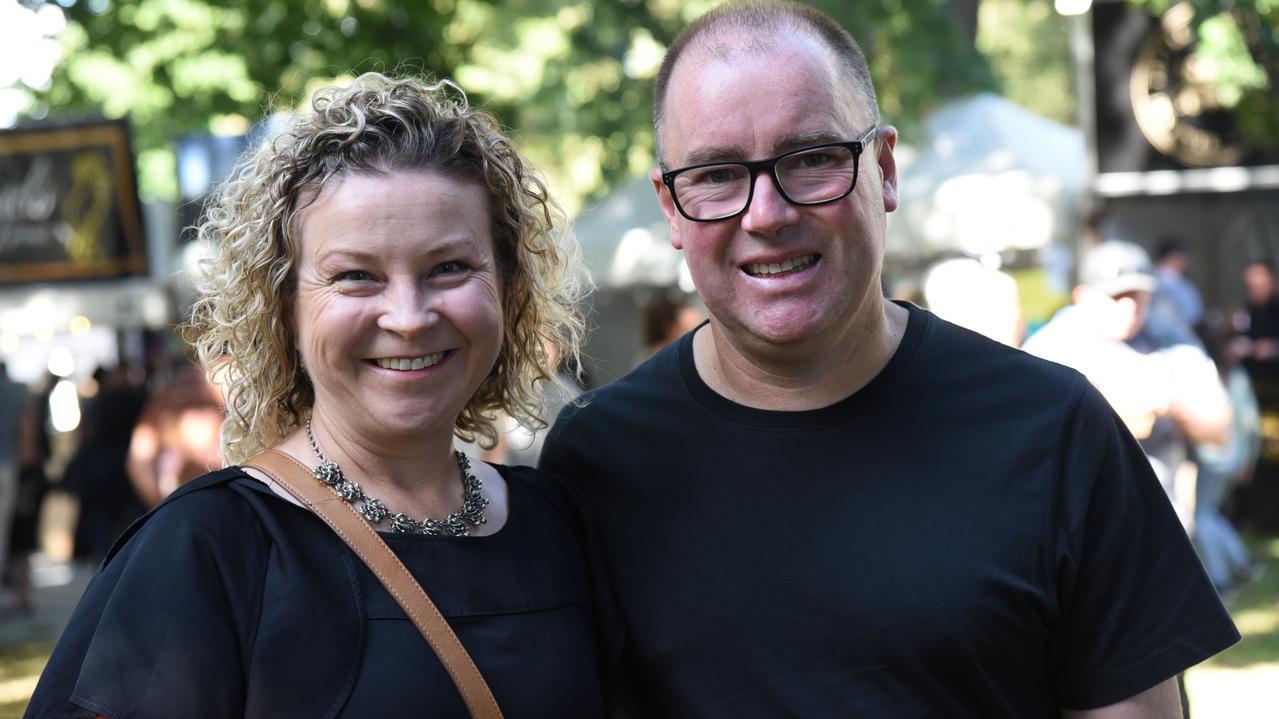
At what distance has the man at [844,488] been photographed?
238 centimetres

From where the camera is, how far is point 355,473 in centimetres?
248

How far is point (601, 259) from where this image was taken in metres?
11.7

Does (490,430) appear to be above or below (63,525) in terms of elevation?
above

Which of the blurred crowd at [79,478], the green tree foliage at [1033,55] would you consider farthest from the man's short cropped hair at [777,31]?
the green tree foliage at [1033,55]

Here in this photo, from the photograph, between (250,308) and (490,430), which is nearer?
(250,308)

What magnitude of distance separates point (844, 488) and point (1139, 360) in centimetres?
467

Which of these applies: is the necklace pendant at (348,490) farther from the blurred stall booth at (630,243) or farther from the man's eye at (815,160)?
the blurred stall booth at (630,243)

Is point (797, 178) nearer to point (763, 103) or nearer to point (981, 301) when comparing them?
point (763, 103)

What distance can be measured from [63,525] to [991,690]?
52.8 feet

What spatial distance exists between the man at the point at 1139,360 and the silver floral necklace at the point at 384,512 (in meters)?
4.57

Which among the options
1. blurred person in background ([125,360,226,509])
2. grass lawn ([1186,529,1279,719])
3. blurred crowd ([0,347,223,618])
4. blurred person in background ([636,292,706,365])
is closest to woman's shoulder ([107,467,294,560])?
blurred person in background ([125,360,226,509])

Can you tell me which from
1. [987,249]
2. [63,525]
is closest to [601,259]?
[987,249]

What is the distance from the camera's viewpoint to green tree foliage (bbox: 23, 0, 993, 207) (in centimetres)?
869

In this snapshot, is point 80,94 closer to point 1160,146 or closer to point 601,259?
point 601,259
